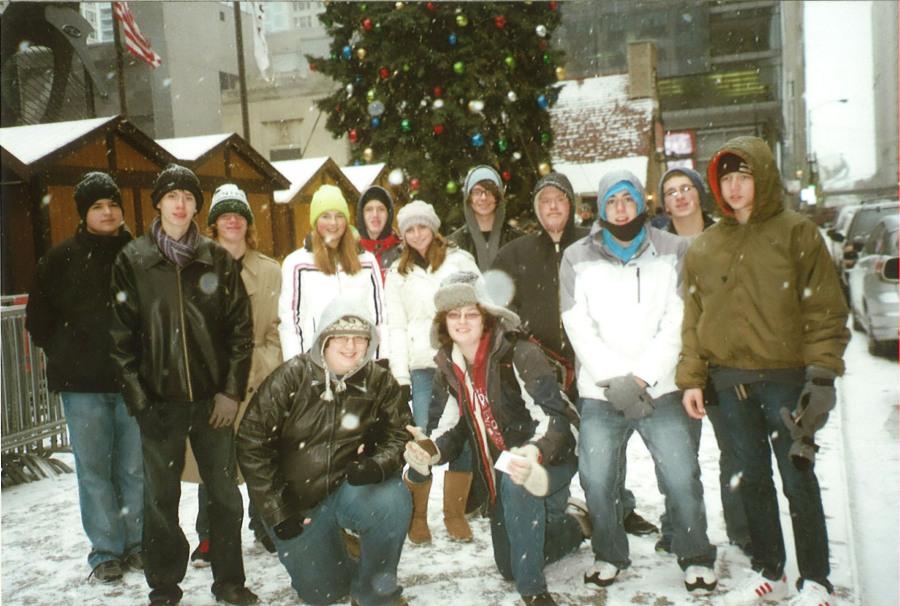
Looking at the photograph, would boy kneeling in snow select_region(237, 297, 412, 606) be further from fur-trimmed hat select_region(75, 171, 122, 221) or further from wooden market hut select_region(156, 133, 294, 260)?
wooden market hut select_region(156, 133, 294, 260)

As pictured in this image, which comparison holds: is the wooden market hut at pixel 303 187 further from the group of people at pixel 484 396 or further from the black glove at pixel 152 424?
the black glove at pixel 152 424

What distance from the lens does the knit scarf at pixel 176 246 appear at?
362 centimetres

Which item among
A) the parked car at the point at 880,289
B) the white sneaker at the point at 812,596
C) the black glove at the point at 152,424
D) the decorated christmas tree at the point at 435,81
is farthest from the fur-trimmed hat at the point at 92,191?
the parked car at the point at 880,289

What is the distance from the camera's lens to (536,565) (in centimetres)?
356

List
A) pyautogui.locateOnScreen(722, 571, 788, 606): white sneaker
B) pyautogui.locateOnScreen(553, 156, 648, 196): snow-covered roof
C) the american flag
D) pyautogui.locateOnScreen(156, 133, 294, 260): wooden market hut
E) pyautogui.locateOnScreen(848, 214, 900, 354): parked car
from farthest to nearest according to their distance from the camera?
pyautogui.locateOnScreen(553, 156, 648, 196): snow-covered roof → the american flag → pyautogui.locateOnScreen(156, 133, 294, 260): wooden market hut → pyautogui.locateOnScreen(848, 214, 900, 354): parked car → pyautogui.locateOnScreen(722, 571, 788, 606): white sneaker

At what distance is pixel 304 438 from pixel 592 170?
20865 mm

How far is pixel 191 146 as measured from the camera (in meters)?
13.3

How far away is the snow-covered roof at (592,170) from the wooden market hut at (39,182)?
47.9 ft

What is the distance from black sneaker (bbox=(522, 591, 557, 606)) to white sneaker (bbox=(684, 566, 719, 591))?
689 millimetres

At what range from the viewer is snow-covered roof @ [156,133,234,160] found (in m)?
12.8

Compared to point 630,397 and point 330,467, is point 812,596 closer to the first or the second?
point 630,397

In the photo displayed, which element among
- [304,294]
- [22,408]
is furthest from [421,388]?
[22,408]

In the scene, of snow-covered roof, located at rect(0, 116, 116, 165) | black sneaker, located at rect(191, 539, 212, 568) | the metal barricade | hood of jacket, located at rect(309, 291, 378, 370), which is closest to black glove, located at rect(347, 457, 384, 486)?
hood of jacket, located at rect(309, 291, 378, 370)

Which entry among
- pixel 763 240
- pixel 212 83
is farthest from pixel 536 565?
pixel 212 83
